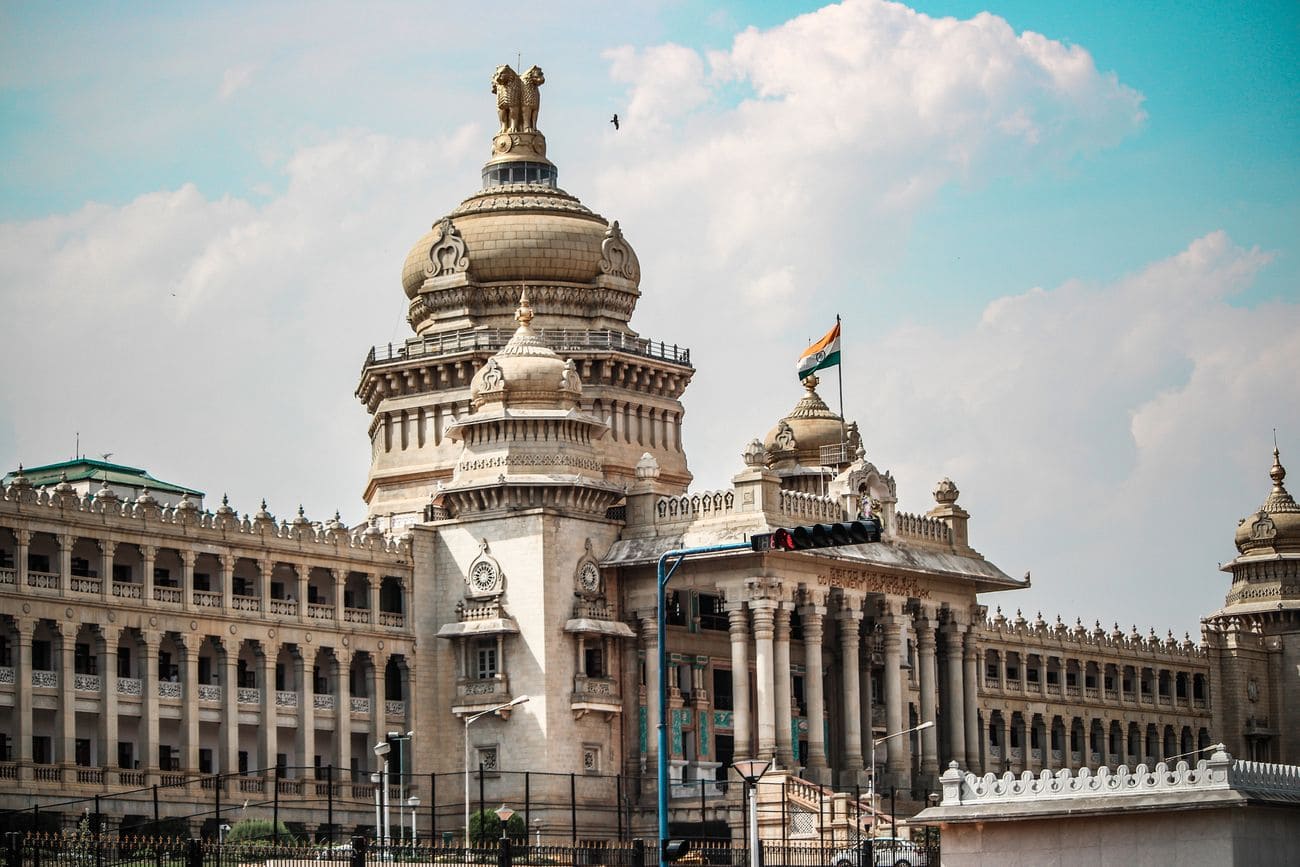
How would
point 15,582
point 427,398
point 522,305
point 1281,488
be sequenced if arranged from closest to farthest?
point 15,582
point 522,305
point 427,398
point 1281,488

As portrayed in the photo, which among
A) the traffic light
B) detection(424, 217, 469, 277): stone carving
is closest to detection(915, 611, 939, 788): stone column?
detection(424, 217, 469, 277): stone carving

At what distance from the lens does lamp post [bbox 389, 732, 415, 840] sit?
85.3 metres

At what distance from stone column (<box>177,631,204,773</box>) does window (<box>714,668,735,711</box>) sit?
65.2 ft

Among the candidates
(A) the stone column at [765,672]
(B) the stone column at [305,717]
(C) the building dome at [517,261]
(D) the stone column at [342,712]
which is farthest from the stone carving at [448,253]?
(A) the stone column at [765,672]

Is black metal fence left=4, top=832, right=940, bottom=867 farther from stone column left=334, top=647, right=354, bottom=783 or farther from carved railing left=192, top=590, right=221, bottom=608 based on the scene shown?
stone column left=334, top=647, right=354, bottom=783

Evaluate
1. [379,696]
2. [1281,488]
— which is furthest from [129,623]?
[1281,488]

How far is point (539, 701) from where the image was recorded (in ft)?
295

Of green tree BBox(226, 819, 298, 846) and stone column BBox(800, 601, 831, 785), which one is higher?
stone column BBox(800, 601, 831, 785)

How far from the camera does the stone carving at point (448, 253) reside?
106m

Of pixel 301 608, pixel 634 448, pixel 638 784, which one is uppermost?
pixel 634 448

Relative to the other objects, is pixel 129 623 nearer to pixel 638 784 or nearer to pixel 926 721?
pixel 638 784

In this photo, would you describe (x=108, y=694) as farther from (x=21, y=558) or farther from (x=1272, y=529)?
(x=1272, y=529)

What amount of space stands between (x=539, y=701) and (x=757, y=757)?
7509 millimetres

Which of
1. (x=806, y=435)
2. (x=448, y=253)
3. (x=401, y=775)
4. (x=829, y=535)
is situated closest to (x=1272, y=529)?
(x=806, y=435)
